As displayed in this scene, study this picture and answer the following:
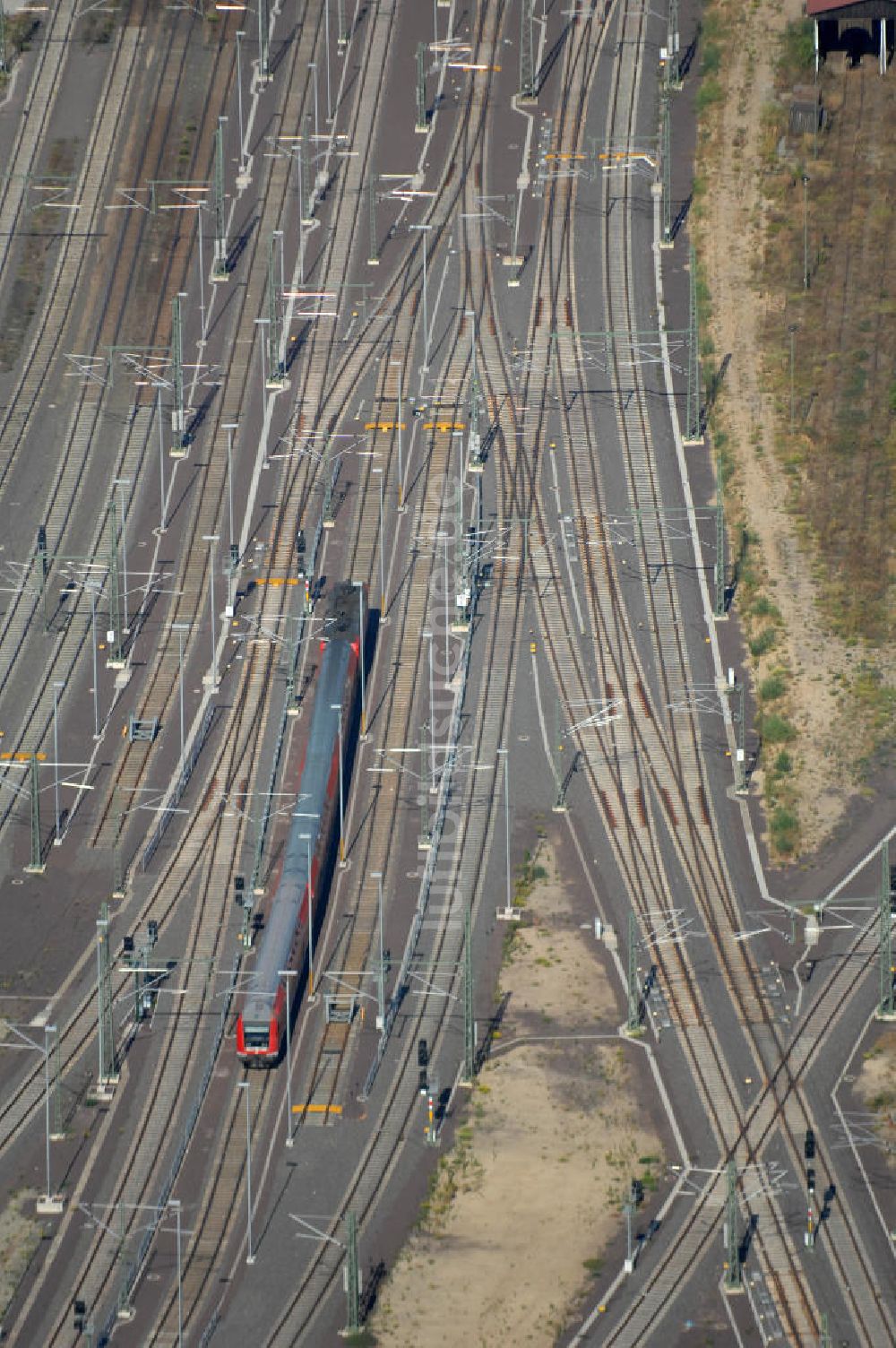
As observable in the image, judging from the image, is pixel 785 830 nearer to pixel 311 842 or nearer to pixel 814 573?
pixel 814 573

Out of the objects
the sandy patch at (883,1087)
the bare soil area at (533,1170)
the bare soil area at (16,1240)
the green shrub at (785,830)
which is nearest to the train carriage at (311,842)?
the bare soil area at (533,1170)

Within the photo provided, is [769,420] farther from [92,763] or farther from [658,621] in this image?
[92,763]

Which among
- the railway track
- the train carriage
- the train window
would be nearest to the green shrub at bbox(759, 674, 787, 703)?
the railway track

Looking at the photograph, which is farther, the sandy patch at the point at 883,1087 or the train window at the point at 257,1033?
the train window at the point at 257,1033

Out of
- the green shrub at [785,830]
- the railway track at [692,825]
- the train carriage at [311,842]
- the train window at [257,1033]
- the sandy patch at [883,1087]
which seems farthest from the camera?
the green shrub at [785,830]

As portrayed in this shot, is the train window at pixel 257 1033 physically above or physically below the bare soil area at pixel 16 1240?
above

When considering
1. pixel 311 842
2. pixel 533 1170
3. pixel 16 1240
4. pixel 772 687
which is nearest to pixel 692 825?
pixel 772 687

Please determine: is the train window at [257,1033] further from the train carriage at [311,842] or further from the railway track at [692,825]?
the railway track at [692,825]

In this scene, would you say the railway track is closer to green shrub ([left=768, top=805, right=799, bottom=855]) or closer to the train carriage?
green shrub ([left=768, top=805, right=799, bottom=855])

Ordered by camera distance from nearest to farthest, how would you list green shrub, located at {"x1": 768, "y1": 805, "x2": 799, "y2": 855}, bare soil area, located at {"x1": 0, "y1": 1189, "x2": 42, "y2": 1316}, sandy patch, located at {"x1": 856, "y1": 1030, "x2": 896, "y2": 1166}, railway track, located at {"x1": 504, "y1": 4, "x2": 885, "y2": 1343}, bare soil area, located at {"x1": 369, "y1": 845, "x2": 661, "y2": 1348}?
Result: bare soil area, located at {"x1": 369, "y1": 845, "x2": 661, "y2": 1348}
railway track, located at {"x1": 504, "y1": 4, "x2": 885, "y2": 1343}
bare soil area, located at {"x1": 0, "y1": 1189, "x2": 42, "y2": 1316}
sandy patch, located at {"x1": 856, "y1": 1030, "x2": 896, "y2": 1166}
green shrub, located at {"x1": 768, "y1": 805, "x2": 799, "y2": 855}
